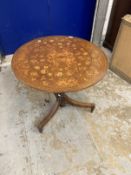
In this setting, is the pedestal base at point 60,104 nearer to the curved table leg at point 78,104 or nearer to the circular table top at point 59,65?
the curved table leg at point 78,104

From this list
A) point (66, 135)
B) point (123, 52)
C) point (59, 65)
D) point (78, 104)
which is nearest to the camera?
point (59, 65)

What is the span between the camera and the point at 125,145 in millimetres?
1520

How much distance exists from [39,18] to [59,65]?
102cm

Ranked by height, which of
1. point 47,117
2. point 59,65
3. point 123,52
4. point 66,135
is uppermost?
point 59,65

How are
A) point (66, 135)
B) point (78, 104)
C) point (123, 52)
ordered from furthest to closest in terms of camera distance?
point (123, 52) → point (78, 104) → point (66, 135)

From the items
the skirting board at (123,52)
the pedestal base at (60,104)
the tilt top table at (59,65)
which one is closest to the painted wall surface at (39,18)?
the skirting board at (123,52)

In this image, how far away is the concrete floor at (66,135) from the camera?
1.39 m

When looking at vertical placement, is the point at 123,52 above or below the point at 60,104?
above

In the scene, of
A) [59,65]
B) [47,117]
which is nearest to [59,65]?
[59,65]

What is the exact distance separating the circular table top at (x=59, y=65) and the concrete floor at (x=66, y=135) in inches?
22.6

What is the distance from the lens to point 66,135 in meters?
1.56

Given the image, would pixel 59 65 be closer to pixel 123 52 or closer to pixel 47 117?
pixel 47 117

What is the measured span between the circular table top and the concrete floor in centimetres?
57

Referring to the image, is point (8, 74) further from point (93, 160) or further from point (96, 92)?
point (93, 160)
